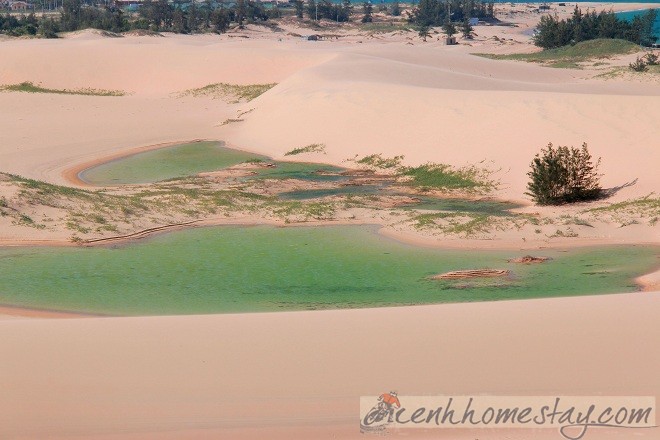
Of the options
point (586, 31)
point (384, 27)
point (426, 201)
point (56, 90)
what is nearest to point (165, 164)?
point (426, 201)

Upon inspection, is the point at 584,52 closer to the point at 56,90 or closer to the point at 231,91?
the point at 231,91

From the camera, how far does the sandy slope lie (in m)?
8.15

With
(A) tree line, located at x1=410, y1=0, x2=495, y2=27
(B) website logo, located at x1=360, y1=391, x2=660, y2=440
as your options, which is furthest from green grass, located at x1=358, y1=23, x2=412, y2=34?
(B) website logo, located at x1=360, y1=391, x2=660, y2=440

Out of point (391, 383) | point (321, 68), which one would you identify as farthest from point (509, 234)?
point (321, 68)

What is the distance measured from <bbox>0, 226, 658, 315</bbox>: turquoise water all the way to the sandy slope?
2.97 meters

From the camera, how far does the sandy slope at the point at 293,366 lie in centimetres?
815

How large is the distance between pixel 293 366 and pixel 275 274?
6.14m

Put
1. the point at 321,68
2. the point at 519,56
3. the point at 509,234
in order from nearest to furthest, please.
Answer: the point at 509,234 → the point at 321,68 → the point at 519,56

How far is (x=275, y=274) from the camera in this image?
15008 millimetres

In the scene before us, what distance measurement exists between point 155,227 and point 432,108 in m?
13.4

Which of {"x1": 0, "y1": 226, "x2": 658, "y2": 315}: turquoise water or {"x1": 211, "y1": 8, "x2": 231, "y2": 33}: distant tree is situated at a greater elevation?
{"x1": 0, "y1": 226, "x2": 658, "y2": 315}: turquoise water

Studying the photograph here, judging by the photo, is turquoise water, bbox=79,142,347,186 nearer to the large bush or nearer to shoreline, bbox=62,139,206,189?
shoreline, bbox=62,139,206,189

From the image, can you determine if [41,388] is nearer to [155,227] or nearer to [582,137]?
[155,227]

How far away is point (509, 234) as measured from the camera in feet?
57.3
